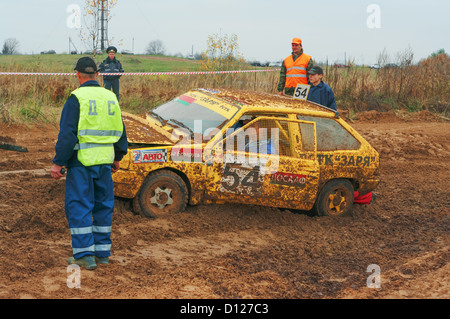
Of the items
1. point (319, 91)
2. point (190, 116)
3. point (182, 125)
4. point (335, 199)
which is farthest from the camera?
point (319, 91)

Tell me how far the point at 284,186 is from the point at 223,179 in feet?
2.91

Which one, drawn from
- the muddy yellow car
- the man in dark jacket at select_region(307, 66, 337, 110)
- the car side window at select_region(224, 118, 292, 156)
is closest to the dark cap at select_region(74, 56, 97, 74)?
the muddy yellow car

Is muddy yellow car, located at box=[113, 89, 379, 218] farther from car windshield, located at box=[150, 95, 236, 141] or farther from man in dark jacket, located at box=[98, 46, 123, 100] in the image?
man in dark jacket, located at box=[98, 46, 123, 100]

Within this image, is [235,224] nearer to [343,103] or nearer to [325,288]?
[325,288]

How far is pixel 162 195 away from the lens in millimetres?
7031

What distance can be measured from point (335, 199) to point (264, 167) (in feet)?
4.62

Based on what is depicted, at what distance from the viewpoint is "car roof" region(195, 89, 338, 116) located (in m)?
7.56

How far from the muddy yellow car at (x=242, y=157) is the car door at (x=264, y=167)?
0.01 meters

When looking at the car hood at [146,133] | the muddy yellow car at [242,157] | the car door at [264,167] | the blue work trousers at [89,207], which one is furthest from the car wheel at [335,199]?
the blue work trousers at [89,207]

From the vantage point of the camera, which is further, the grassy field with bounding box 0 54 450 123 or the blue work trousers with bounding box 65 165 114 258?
the grassy field with bounding box 0 54 450 123
